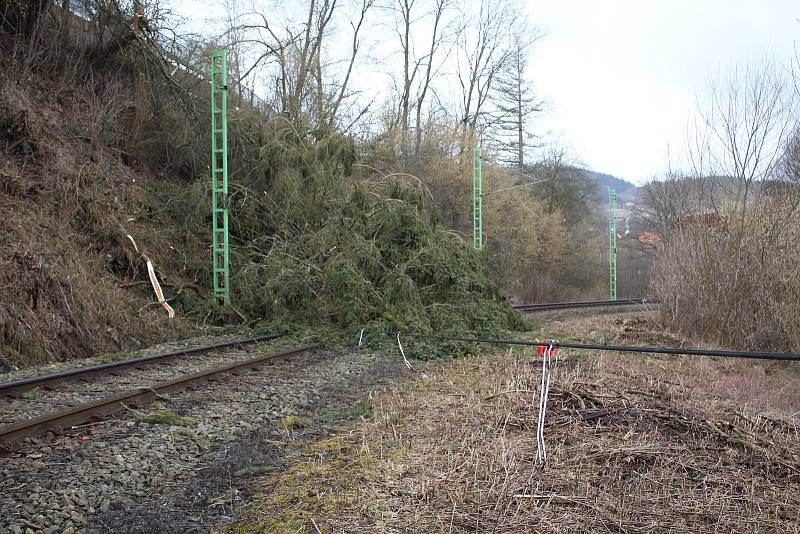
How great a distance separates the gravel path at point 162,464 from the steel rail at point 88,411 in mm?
142

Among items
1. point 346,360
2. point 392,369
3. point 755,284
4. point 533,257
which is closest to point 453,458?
point 392,369

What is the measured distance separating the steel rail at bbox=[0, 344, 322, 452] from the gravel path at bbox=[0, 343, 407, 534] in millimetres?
142

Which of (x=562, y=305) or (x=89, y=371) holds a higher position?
(x=89, y=371)

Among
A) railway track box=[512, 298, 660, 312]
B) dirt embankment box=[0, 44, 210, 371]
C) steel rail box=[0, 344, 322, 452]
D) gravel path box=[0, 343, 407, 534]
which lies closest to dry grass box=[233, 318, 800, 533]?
gravel path box=[0, 343, 407, 534]

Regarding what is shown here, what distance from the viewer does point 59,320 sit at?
33.9 feet

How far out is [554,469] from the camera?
4.70 meters

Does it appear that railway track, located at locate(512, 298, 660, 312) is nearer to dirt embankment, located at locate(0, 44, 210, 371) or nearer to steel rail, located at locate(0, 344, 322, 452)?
dirt embankment, located at locate(0, 44, 210, 371)

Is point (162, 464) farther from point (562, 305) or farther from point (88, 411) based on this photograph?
point (562, 305)

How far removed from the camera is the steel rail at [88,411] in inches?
203

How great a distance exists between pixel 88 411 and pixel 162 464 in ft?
4.94

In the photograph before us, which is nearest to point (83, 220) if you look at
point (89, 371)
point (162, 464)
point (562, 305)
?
point (89, 371)

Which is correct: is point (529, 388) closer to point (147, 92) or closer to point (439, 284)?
point (439, 284)

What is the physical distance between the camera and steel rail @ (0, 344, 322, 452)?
515 centimetres

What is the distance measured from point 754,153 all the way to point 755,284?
2.79 meters
